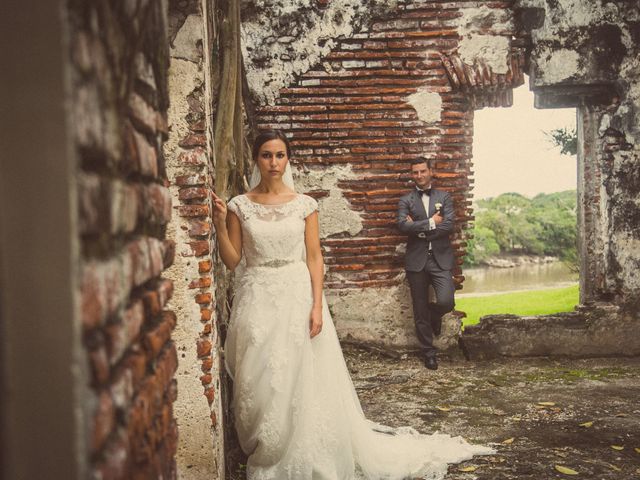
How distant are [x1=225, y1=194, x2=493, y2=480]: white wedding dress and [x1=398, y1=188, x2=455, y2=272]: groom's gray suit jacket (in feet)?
7.99

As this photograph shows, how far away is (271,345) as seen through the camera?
335 cm

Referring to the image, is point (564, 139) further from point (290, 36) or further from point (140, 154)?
point (140, 154)

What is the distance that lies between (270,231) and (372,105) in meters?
3.16

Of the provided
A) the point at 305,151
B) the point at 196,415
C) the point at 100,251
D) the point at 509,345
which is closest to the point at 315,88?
the point at 305,151

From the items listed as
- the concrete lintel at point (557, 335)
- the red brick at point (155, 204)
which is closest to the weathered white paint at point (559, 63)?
the concrete lintel at point (557, 335)

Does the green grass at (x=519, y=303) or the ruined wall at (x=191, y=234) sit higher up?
the ruined wall at (x=191, y=234)

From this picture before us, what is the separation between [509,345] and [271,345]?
382cm

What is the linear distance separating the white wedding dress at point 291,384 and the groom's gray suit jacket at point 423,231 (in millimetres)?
2436

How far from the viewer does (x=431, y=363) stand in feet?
19.6

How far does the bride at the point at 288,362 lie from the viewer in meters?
3.25

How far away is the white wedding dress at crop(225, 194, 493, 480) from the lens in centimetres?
324

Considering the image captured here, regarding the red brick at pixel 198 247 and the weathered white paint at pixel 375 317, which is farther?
the weathered white paint at pixel 375 317

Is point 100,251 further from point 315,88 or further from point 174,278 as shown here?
point 315,88

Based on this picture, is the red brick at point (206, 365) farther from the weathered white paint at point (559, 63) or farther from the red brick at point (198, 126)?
the weathered white paint at point (559, 63)
